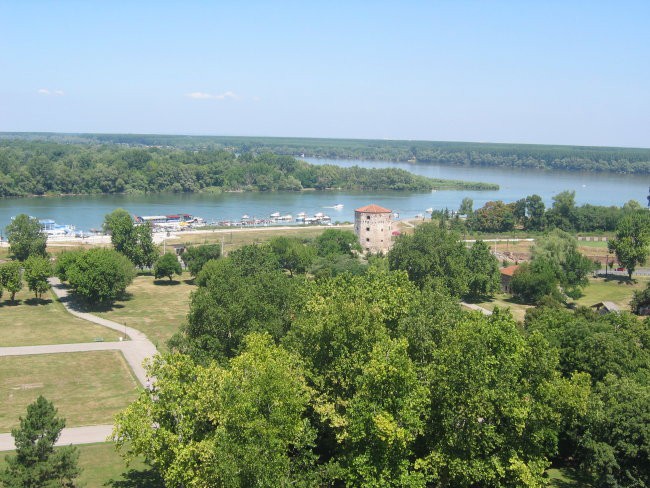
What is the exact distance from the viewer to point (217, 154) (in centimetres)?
13412

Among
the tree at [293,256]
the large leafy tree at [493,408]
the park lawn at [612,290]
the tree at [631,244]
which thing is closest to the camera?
the large leafy tree at [493,408]

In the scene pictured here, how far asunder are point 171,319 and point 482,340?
76.2 feet

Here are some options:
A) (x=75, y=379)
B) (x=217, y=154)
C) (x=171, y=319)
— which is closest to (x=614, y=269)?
(x=171, y=319)

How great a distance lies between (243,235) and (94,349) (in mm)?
37514

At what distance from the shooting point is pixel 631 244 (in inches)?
1930

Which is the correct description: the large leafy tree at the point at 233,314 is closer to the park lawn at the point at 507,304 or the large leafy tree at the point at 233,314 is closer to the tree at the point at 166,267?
the park lawn at the point at 507,304

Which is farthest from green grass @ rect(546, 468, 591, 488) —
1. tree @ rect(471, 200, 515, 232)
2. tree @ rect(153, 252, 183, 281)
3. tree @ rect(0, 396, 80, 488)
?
tree @ rect(471, 200, 515, 232)

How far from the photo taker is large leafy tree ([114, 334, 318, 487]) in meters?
14.1

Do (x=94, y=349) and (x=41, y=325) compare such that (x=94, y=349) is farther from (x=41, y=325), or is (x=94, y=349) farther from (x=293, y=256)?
(x=293, y=256)

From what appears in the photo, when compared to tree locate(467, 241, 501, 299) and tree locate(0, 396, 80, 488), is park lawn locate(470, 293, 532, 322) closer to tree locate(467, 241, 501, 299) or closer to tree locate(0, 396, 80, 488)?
tree locate(467, 241, 501, 299)

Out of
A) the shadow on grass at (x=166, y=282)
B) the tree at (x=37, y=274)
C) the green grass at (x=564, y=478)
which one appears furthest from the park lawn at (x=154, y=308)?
the green grass at (x=564, y=478)

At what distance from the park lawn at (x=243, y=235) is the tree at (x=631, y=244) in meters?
26.0

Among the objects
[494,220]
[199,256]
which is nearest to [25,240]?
[199,256]

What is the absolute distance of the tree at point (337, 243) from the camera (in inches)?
1996
